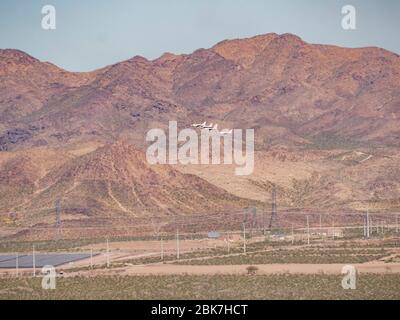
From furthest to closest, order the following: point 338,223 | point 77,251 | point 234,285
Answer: point 338,223 < point 77,251 < point 234,285

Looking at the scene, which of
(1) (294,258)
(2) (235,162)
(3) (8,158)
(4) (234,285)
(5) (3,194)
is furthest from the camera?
(2) (235,162)

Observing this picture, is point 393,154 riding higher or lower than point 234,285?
higher

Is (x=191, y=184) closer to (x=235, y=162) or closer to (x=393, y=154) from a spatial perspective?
(x=235, y=162)

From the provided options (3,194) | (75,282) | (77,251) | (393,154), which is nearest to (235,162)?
(393,154)

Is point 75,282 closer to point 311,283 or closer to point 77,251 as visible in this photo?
point 311,283

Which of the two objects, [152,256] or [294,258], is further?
[152,256]

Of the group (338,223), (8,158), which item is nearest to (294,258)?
(338,223)
